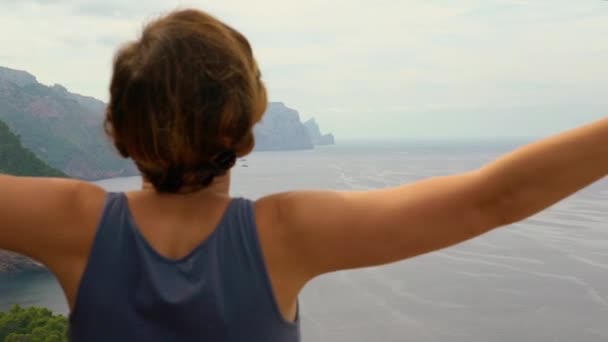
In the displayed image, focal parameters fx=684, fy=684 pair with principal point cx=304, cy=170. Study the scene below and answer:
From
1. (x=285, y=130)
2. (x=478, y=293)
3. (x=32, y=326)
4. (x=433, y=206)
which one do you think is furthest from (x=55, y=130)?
(x=433, y=206)

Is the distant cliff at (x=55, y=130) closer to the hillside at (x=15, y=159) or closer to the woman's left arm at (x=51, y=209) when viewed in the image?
the hillside at (x=15, y=159)

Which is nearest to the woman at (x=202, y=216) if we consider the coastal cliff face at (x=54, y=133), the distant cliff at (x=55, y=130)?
the distant cliff at (x=55, y=130)

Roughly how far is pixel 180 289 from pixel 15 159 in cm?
3254

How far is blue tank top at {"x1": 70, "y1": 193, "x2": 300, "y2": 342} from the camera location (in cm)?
57

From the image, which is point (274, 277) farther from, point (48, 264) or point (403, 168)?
point (403, 168)

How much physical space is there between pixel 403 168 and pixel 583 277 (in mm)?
33107

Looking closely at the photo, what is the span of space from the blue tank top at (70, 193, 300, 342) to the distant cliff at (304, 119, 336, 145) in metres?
111

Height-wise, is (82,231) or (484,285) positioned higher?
(82,231)

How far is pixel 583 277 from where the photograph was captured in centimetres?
3791

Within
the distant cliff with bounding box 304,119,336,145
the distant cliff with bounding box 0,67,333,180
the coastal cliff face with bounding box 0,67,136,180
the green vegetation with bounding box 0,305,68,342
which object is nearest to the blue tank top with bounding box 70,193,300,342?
the green vegetation with bounding box 0,305,68,342

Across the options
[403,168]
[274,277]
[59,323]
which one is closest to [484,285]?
[59,323]

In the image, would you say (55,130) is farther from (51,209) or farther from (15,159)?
(51,209)

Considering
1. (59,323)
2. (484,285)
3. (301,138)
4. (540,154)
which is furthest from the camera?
(301,138)

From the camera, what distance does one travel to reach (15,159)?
30500 mm
